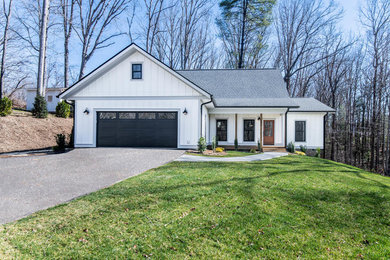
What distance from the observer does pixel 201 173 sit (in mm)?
6332

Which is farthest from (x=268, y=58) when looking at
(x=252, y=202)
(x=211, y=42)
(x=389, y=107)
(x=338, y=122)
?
(x=252, y=202)

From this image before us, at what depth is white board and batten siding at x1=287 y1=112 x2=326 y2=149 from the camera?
626 inches

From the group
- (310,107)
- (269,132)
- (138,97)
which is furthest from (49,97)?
(310,107)

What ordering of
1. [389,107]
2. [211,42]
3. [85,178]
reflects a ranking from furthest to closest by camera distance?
[211,42]
[389,107]
[85,178]

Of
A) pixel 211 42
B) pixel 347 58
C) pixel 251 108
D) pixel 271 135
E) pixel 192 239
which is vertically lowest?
pixel 192 239

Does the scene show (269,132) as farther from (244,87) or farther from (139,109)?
(139,109)

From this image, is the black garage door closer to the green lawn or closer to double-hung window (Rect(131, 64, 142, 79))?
double-hung window (Rect(131, 64, 142, 79))

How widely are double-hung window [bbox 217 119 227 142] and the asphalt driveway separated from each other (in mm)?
6707

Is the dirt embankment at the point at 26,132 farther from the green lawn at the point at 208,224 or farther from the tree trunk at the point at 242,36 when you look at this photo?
the tree trunk at the point at 242,36

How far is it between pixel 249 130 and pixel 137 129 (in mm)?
7649

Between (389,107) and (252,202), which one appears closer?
(252,202)

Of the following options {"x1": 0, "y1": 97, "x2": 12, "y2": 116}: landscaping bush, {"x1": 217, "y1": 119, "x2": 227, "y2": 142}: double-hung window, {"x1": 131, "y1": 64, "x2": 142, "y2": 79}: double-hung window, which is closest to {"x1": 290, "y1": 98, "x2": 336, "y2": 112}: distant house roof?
{"x1": 217, "y1": 119, "x2": 227, "y2": 142}: double-hung window

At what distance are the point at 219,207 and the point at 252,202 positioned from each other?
0.71 meters

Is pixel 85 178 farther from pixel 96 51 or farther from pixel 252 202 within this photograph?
pixel 96 51
